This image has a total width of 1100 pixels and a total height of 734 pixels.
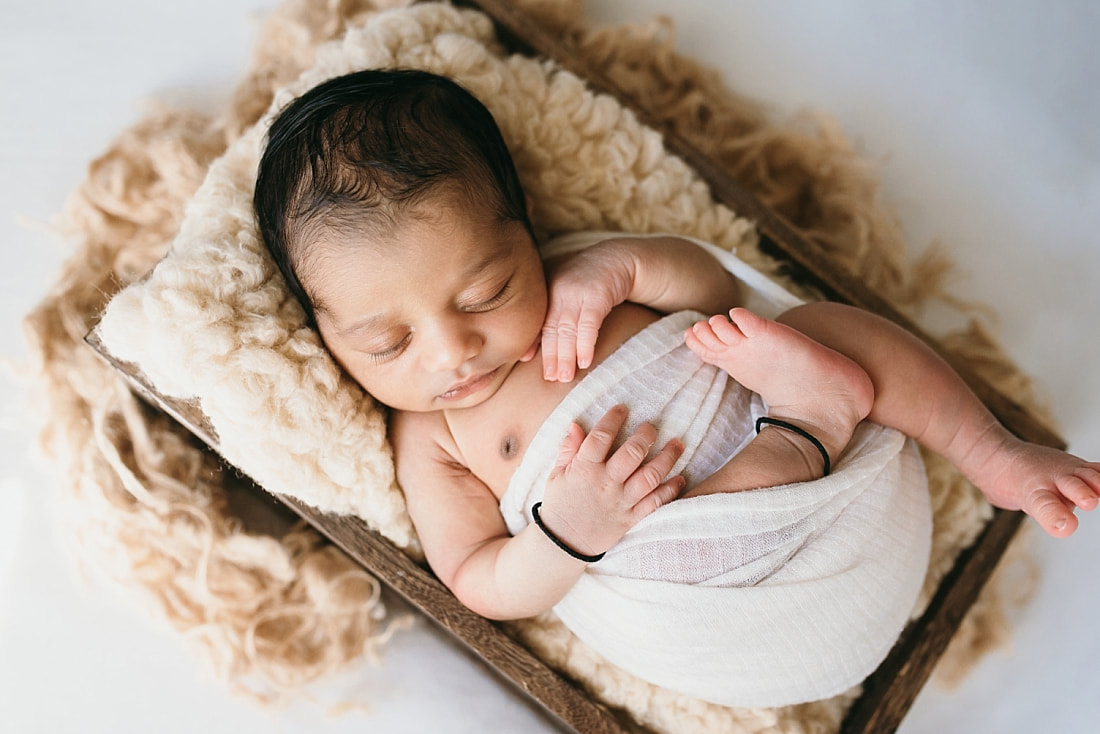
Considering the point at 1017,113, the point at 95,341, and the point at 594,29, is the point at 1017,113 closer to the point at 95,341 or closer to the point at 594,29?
the point at 594,29

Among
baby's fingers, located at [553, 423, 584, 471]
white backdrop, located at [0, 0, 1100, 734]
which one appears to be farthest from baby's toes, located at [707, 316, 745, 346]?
white backdrop, located at [0, 0, 1100, 734]

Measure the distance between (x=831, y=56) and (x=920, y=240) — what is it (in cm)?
44

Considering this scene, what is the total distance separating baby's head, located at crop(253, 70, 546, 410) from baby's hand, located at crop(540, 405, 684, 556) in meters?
0.19

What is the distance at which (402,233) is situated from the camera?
1.02 meters

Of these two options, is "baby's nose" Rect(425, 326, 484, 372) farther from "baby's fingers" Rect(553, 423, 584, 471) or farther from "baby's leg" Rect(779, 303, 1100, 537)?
"baby's leg" Rect(779, 303, 1100, 537)

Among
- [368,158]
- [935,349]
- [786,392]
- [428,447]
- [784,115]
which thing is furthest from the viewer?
[784,115]

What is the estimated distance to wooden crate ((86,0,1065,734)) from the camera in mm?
1215

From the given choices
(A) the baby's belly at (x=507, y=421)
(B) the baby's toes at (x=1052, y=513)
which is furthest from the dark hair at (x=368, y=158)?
(B) the baby's toes at (x=1052, y=513)

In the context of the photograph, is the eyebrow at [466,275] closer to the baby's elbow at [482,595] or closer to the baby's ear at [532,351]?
the baby's ear at [532,351]

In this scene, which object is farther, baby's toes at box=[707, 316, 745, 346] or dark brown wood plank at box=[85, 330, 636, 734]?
dark brown wood plank at box=[85, 330, 636, 734]

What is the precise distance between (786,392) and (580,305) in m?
0.32

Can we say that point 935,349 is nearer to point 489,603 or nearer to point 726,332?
point 726,332

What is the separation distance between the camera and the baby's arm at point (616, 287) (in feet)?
3.83

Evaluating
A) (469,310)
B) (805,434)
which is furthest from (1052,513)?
(469,310)
